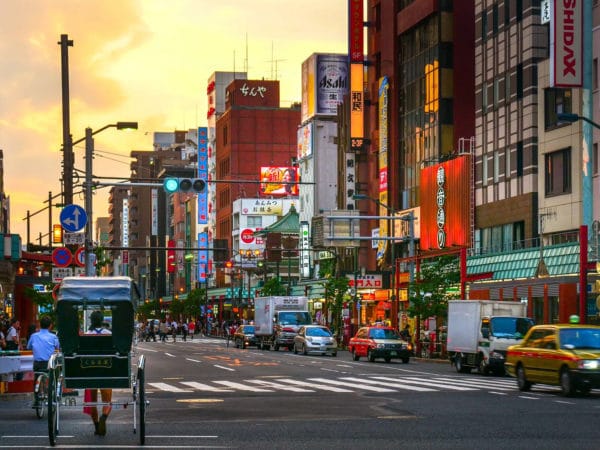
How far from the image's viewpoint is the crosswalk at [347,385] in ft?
106

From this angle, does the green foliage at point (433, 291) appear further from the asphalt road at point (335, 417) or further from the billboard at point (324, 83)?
the billboard at point (324, 83)

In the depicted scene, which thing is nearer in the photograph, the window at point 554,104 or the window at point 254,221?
the window at point 554,104

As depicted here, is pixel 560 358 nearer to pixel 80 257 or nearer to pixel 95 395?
pixel 95 395

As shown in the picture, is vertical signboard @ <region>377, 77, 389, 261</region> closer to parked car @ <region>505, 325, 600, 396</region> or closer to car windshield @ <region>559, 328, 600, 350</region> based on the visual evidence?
parked car @ <region>505, 325, 600, 396</region>

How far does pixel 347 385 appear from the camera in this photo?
1359 inches

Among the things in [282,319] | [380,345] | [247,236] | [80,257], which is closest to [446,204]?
[282,319]

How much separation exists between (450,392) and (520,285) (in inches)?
1237

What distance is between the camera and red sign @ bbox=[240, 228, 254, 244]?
527ft

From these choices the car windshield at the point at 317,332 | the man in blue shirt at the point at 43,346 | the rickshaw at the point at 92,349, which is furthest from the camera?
the car windshield at the point at 317,332

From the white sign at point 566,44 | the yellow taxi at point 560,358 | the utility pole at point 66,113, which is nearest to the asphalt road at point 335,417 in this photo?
the yellow taxi at point 560,358

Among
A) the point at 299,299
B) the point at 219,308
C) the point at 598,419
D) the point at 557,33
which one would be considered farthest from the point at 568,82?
the point at 219,308

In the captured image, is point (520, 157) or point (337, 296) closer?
point (520, 157)

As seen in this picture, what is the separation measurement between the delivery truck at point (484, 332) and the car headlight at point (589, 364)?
13171 millimetres

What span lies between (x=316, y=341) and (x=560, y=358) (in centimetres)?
3739
